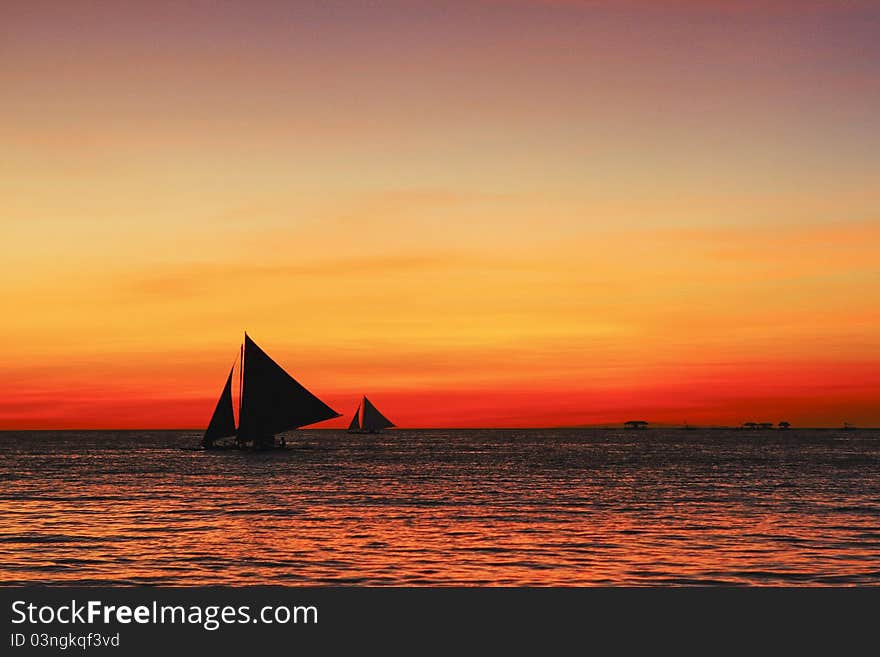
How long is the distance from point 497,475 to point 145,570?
60.9m

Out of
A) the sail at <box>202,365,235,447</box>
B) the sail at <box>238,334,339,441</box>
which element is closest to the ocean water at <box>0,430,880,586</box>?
the sail at <box>238,334,339,441</box>

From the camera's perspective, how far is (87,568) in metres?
26.9

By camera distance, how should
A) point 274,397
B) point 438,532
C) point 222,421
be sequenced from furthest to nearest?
point 222,421 → point 274,397 → point 438,532

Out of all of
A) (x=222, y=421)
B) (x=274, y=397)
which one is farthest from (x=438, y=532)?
(x=222, y=421)

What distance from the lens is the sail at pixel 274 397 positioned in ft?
319

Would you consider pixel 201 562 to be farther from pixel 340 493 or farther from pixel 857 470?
pixel 857 470

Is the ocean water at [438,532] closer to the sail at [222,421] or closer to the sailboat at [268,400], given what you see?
the sailboat at [268,400]

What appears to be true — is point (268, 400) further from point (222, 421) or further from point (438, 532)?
point (438, 532)

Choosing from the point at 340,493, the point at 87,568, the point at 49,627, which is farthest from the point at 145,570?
the point at 340,493

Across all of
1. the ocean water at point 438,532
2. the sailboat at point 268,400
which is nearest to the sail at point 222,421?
the sailboat at point 268,400

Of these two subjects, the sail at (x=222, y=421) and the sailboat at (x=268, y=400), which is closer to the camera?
the sailboat at (x=268, y=400)

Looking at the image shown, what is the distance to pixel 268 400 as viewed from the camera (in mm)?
98625

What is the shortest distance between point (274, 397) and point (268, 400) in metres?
0.97

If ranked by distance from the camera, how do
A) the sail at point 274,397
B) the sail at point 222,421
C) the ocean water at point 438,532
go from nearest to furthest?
the ocean water at point 438,532, the sail at point 274,397, the sail at point 222,421
